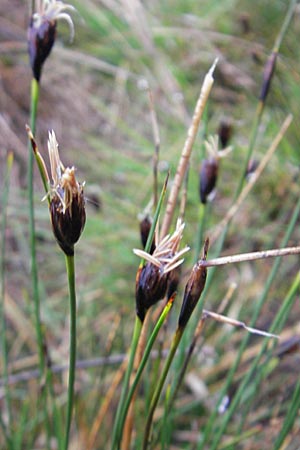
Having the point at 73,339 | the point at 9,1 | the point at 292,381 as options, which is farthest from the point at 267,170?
the point at 9,1

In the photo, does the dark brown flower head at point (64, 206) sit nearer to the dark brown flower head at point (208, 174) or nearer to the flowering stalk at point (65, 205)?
the flowering stalk at point (65, 205)

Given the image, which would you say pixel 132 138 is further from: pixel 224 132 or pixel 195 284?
pixel 195 284

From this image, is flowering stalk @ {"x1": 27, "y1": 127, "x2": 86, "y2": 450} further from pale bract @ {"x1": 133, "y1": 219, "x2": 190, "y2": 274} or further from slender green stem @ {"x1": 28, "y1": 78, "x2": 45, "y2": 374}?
slender green stem @ {"x1": 28, "y1": 78, "x2": 45, "y2": 374}

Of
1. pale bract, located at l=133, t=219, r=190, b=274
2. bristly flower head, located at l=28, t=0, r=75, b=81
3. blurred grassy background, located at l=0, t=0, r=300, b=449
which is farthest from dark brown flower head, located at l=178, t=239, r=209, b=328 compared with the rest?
blurred grassy background, located at l=0, t=0, r=300, b=449

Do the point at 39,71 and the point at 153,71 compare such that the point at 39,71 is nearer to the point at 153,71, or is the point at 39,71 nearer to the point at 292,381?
the point at 292,381

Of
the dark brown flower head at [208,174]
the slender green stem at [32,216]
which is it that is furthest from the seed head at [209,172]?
the slender green stem at [32,216]
